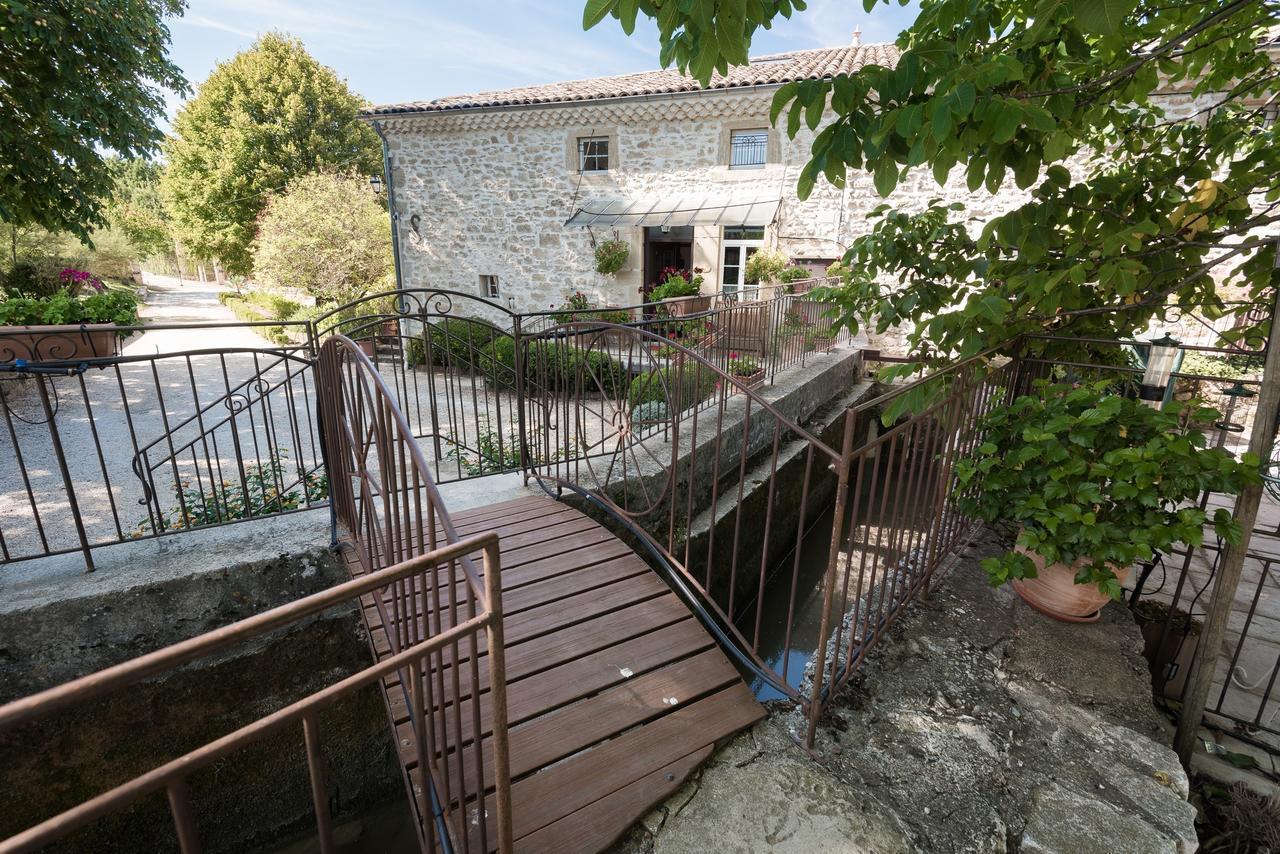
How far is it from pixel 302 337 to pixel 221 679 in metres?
14.4

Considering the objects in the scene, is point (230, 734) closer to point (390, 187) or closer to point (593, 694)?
point (593, 694)

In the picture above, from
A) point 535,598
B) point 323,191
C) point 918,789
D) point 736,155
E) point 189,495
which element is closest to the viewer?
point 918,789

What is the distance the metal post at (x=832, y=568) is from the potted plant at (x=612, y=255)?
11.1 meters

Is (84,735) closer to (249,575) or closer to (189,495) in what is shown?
(249,575)

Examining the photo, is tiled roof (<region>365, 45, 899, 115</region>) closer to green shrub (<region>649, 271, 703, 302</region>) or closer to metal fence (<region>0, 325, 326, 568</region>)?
green shrub (<region>649, 271, 703, 302</region>)

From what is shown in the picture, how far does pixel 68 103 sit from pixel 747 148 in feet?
32.9

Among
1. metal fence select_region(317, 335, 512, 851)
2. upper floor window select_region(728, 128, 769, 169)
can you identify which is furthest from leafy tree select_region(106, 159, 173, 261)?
metal fence select_region(317, 335, 512, 851)

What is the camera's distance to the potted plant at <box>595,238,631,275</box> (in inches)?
488

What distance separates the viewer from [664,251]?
1348cm

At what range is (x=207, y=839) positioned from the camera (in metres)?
2.98

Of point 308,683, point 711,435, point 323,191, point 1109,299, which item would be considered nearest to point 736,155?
point 711,435

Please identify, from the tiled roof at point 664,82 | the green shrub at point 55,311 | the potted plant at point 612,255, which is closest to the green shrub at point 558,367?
the potted plant at point 612,255

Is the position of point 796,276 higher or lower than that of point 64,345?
higher

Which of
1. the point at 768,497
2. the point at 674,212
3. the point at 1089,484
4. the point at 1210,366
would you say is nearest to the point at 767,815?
the point at 768,497
